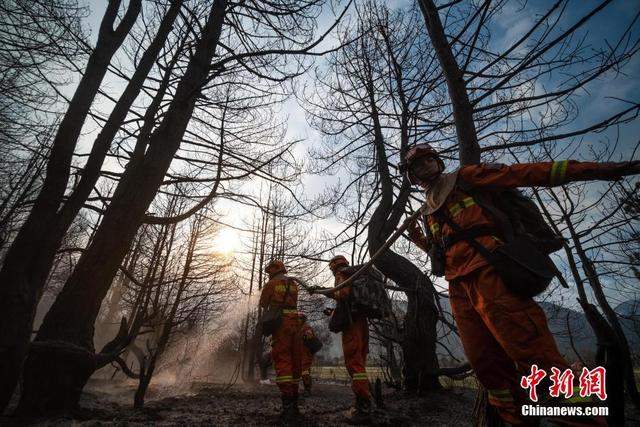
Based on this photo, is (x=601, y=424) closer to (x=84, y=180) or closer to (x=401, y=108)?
(x=84, y=180)

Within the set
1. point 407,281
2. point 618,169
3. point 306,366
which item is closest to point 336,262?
point 407,281

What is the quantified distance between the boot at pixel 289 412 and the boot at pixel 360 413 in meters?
0.66

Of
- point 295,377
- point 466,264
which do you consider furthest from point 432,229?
point 295,377

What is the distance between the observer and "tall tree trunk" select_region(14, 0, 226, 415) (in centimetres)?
250

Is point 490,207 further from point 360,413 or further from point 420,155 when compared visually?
point 360,413

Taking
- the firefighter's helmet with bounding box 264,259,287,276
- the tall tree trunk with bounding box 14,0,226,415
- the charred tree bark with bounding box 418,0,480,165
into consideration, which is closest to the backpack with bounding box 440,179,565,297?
the charred tree bark with bounding box 418,0,480,165

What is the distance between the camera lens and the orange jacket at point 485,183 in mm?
1794

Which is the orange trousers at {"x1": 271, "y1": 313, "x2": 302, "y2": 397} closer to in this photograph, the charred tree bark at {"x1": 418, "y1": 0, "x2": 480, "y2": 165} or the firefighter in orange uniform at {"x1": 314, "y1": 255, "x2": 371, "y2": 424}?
the firefighter in orange uniform at {"x1": 314, "y1": 255, "x2": 371, "y2": 424}

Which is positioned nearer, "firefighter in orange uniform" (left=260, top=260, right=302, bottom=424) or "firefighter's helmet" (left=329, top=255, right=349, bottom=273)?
"firefighter in orange uniform" (left=260, top=260, right=302, bottom=424)

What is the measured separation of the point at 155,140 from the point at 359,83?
3.81 metres

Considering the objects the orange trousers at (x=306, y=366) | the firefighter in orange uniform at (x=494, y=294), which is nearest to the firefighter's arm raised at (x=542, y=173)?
the firefighter in orange uniform at (x=494, y=294)

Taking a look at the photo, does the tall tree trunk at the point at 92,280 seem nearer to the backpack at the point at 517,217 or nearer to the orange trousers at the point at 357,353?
the backpack at the point at 517,217

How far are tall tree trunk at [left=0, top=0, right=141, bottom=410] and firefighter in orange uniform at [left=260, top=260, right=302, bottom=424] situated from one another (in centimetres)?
291

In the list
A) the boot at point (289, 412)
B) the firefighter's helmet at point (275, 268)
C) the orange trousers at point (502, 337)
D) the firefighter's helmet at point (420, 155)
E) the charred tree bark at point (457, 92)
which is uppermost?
the charred tree bark at point (457, 92)
